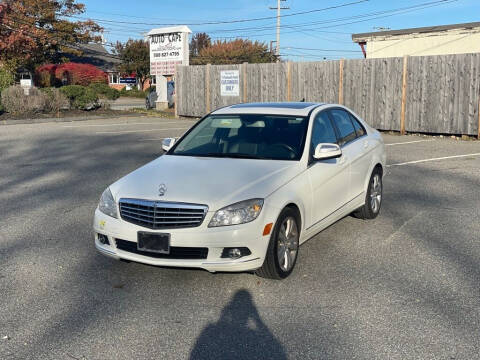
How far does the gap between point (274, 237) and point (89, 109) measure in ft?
79.7

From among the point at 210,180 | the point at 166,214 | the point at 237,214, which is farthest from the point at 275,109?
the point at 166,214

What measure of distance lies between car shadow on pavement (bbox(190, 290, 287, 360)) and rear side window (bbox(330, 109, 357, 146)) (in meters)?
2.83

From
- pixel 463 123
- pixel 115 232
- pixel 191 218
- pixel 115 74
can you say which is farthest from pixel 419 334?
pixel 115 74

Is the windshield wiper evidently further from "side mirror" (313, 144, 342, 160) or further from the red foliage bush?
the red foliage bush

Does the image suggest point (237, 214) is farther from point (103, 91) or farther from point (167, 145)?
point (103, 91)

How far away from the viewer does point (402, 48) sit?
31.3m

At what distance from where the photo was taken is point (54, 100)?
25375 mm

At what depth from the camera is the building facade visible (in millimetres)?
28250

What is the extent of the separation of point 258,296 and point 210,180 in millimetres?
1129

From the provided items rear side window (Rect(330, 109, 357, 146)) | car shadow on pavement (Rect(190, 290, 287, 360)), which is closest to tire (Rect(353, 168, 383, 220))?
rear side window (Rect(330, 109, 357, 146))

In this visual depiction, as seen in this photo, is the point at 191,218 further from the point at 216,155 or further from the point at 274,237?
the point at 216,155

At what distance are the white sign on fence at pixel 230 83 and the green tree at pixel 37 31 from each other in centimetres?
2866

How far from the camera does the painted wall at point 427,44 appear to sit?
2822 cm

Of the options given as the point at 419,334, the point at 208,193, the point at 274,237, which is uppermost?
the point at 208,193
